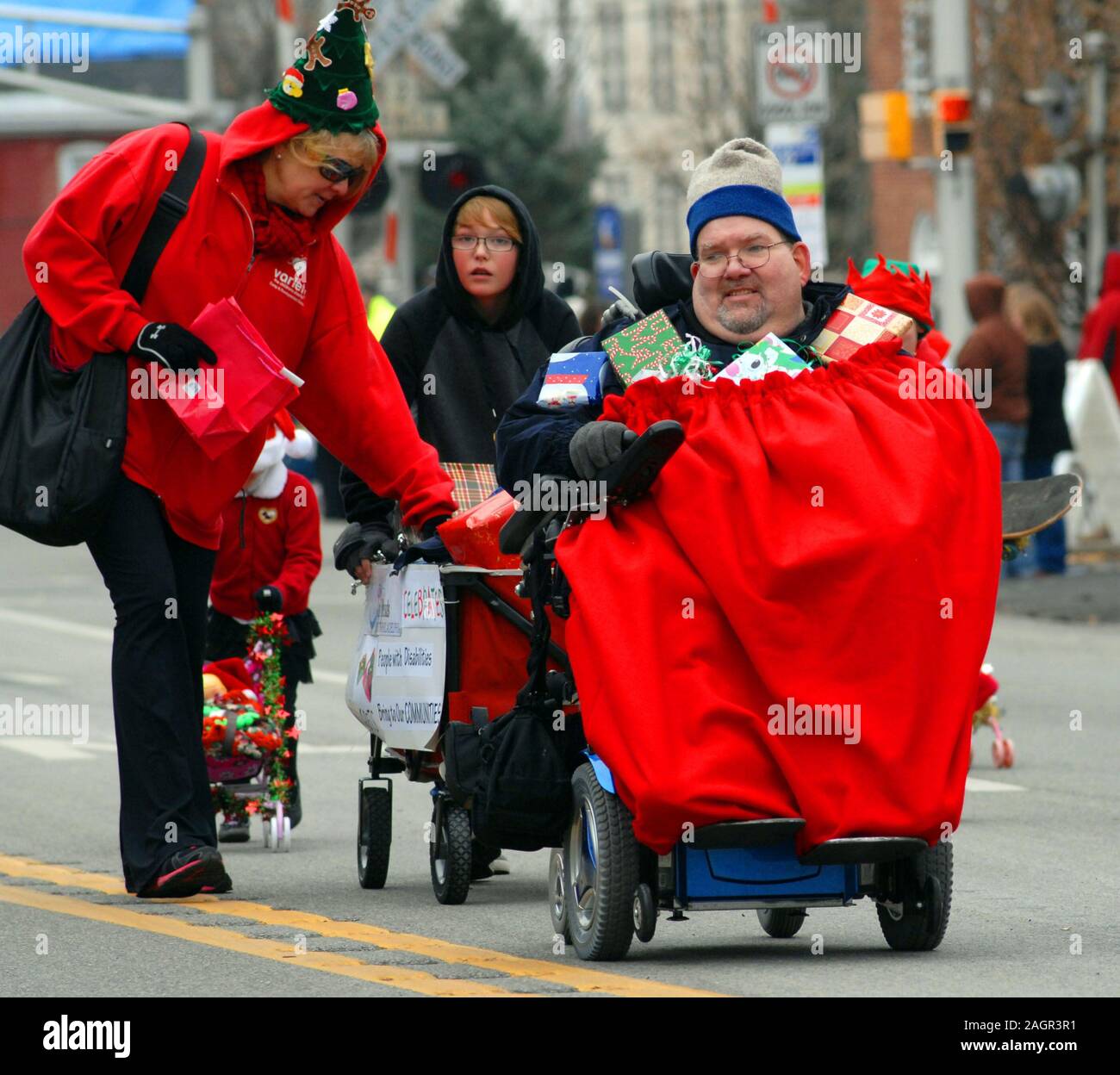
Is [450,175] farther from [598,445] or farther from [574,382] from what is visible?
[598,445]

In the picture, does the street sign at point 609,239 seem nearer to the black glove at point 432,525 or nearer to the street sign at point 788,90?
the street sign at point 788,90

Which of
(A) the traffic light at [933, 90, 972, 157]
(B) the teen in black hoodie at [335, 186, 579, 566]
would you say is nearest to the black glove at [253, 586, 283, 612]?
(B) the teen in black hoodie at [335, 186, 579, 566]

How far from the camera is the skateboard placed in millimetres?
7629

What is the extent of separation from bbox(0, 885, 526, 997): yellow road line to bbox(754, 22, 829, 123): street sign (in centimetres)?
1299

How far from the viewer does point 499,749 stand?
22.3 feet

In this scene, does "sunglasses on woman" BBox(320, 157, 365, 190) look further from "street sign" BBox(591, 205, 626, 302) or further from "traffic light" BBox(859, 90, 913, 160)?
"street sign" BBox(591, 205, 626, 302)

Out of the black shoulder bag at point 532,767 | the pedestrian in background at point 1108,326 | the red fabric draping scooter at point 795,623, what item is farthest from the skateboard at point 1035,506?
the pedestrian in background at point 1108,326

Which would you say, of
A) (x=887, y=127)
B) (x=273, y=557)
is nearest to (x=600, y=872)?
(x=273, y=557)

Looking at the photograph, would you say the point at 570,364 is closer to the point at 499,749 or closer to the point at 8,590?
the point at 499,749

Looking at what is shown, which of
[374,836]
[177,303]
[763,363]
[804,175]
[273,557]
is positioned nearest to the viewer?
[763,363]

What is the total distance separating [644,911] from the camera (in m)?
6.39

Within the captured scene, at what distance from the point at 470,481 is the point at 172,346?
A: 122cm

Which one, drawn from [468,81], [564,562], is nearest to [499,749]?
[564,562]

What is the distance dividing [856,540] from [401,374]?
2715mm
